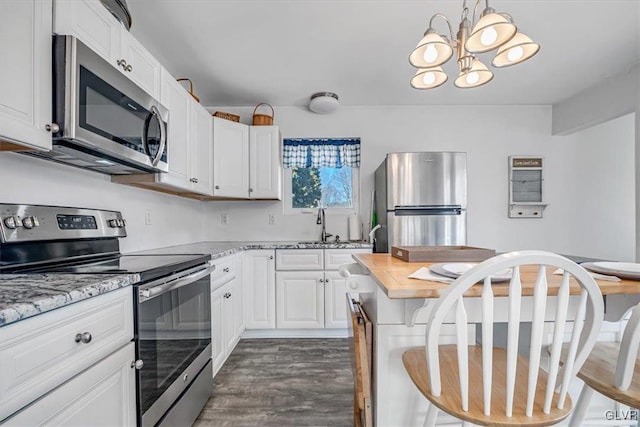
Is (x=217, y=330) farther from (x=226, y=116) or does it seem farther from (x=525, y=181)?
(x=525, y=181)

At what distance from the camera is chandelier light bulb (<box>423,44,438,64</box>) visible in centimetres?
134

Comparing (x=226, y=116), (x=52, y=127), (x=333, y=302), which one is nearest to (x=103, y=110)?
(x=52, y=127)

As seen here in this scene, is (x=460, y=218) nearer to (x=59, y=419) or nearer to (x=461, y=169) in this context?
(x=461, y=169)

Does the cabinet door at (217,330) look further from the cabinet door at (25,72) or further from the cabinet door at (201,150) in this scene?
the cabinet door at (25,72)

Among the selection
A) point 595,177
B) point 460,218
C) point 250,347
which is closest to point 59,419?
point 250,347

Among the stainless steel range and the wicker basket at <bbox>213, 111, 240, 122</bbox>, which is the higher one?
the wicker basket at <bbox>213, 111, 240, 122</bbox>

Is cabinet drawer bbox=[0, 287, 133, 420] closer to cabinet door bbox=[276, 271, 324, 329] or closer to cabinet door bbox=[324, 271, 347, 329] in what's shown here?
cabinet door bbox=[276, 271, 324, 329]

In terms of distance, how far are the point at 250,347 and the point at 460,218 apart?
7.25 feet

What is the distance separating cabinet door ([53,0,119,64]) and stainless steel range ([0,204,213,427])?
73cm

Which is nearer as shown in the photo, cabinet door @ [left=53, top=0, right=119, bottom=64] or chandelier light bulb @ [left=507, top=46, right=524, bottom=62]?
cabinet door @ [left=53, top=0, right=119, bottom=64]

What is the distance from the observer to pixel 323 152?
3.37m

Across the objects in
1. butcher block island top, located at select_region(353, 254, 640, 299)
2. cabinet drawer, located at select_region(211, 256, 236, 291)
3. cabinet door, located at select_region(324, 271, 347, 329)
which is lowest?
cabinet door, located at select_region(324, 271, 347, 329)

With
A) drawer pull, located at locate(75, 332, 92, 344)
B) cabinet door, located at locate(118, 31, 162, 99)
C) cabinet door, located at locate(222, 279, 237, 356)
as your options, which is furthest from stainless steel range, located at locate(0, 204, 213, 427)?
cabinet door, located at locate(118, 31, 162, 99)

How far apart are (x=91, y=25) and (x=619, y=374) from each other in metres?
2.26
